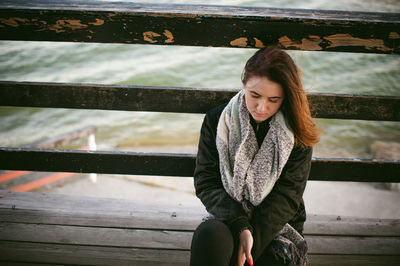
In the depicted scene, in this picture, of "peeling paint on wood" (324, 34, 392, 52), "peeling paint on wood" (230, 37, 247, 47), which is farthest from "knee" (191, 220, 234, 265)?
"peeling paint on wood" (324, 34, 392, 52)

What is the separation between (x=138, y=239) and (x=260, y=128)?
2.60ft

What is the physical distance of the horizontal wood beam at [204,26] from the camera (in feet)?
4.65

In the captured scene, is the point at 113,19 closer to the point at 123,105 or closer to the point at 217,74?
the point at 123,105

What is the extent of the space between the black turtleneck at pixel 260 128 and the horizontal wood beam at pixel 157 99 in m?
0.23

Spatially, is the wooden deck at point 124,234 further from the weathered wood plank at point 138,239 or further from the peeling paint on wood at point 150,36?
the peeling paint on wood at point 150,36

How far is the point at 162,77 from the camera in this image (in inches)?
291

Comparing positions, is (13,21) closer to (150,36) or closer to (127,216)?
(150,36)

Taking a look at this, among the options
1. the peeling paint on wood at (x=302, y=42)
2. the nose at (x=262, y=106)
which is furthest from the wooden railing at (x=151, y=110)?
the nose at (x=262, y=106)

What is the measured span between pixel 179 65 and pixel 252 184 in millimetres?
6585

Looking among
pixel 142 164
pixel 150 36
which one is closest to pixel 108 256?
pixel 142 164

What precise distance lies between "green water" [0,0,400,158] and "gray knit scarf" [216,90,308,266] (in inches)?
157

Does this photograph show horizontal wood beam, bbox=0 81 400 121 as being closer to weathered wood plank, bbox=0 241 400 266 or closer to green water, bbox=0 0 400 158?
weathered wood plank, bbox=0 241 400 266

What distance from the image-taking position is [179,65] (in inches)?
304

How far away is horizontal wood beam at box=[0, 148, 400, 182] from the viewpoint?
5.77ft
